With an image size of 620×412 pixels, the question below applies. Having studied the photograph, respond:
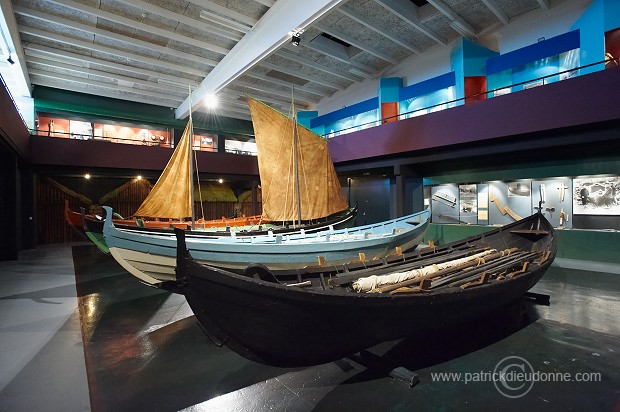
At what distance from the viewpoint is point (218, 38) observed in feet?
33.1

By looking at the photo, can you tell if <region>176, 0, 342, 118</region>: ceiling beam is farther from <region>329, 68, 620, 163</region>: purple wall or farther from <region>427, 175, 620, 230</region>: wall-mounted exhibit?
<region>427, 175, 620, 230</region>: wall-mounted exhibit

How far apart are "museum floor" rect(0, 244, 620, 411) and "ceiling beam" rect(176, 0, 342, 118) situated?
5.78 m

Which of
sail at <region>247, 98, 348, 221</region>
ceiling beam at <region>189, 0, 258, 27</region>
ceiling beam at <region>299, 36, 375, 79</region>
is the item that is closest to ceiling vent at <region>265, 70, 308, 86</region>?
ceiling beam at <region>299, 36, 375, 79</region>

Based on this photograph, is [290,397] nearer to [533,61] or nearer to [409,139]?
[409,139]

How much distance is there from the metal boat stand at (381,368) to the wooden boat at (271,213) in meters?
2.46

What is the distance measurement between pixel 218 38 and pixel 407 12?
6.64 m

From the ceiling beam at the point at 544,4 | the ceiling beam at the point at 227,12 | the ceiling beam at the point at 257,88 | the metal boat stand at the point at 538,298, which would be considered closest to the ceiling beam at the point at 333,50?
the ceiling beam at the point at 227,12

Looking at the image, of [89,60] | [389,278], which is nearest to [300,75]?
[89,60]

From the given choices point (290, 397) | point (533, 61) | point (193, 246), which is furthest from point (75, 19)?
point (533, 61)

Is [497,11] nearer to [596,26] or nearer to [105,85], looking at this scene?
A: [596,26]

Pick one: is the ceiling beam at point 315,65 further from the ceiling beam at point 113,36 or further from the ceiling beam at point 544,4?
the ceiling beam at point 544,4

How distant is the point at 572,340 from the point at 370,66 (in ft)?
43.7

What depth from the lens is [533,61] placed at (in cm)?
965

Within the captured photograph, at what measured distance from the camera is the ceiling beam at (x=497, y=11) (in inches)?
353
